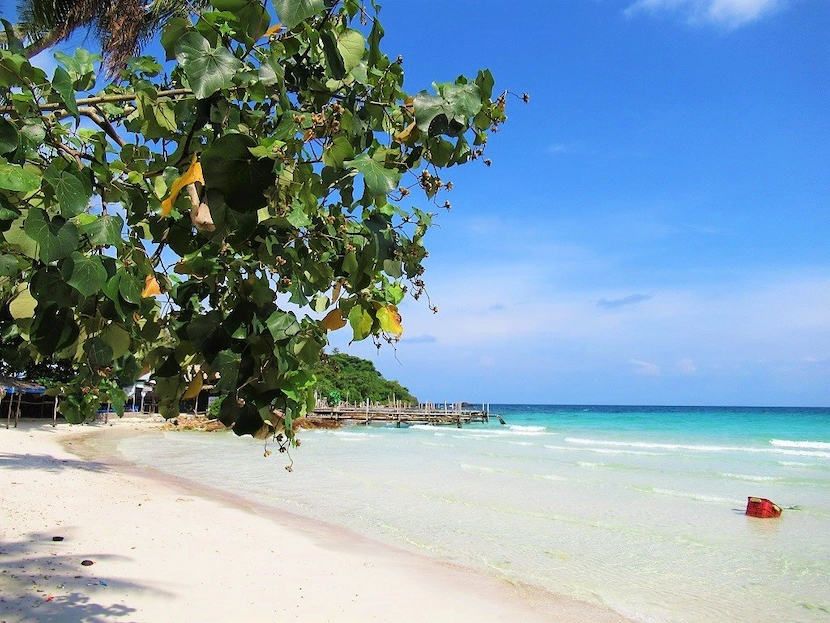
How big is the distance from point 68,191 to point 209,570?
6077 mm

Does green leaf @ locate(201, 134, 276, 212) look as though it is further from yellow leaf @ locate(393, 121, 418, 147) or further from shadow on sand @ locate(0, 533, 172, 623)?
shadow on sand @ locate(0, 533, 172, 623)

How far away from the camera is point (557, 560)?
8.92 metres

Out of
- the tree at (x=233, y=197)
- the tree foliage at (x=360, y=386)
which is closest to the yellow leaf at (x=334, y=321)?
the tree at (x=233, y=197)

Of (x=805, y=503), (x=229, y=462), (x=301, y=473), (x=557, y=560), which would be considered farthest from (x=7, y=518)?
(x=805, y=503)

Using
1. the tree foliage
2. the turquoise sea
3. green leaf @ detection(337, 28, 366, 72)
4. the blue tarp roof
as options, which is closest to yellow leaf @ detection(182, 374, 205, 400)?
green leaf @ detection(337, 28, 366, 72)

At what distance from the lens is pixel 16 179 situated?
1.31m

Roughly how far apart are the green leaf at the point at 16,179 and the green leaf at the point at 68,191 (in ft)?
0.15

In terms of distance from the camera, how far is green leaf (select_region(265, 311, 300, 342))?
1.65 meters

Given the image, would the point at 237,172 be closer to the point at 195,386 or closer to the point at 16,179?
the point at 16,179

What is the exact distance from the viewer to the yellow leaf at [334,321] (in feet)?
6.20

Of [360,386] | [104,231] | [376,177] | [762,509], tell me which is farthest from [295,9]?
[360,386]

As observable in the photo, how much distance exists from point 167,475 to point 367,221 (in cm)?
1522

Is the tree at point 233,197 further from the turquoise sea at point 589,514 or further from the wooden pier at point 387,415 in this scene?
the wooden pier at point 387,415

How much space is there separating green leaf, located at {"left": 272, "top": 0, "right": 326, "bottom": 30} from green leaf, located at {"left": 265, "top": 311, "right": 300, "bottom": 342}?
29.1 inches
